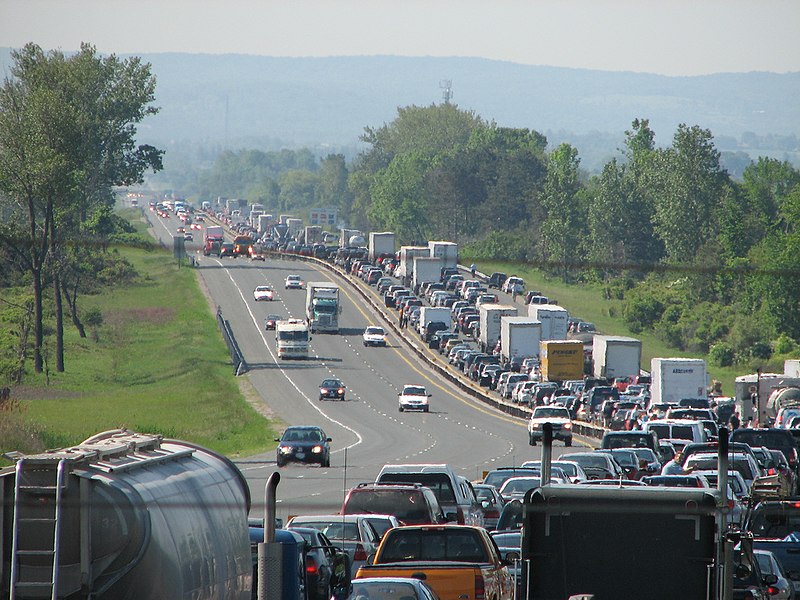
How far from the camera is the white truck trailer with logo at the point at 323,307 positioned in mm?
107688

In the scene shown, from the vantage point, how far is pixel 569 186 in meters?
178

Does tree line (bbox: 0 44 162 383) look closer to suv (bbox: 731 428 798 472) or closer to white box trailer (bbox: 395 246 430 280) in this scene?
white box trailer (bbox: 395 246 430 280)

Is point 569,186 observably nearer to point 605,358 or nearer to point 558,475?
point 605,358

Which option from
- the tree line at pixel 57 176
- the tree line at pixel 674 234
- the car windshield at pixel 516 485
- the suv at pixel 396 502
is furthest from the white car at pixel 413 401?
the suv at pixel 396 502

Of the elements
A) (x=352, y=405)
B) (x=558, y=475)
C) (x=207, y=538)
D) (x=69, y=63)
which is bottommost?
(x=352, y=405)

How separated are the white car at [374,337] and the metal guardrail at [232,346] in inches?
317

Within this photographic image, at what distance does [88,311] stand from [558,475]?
88398 mm

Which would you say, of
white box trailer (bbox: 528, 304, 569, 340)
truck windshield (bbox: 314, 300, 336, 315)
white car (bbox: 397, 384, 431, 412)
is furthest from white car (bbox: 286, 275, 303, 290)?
white car (bbox: 397, 384, 431, 412)

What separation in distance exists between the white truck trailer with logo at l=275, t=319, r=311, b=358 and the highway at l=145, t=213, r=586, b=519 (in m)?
0.65

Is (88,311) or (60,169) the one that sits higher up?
(60,169)

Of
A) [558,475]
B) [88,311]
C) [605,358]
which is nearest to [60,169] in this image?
[88,311]

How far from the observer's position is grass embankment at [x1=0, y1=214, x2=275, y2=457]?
6231cm

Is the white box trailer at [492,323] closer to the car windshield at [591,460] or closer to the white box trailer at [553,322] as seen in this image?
the white box trailer at [553,322]

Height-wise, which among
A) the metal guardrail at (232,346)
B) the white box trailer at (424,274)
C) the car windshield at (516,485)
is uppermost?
the car windshield at (516,485)
